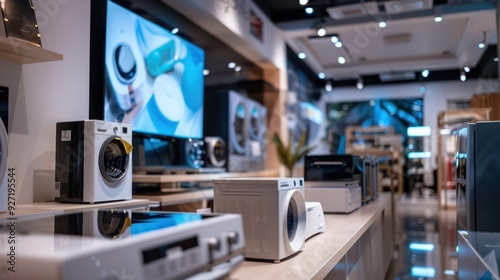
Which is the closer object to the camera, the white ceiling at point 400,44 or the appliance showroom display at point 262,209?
the appliance showroom display at point 262,209

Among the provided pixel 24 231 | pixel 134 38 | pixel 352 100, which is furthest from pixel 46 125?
pixel 352 100

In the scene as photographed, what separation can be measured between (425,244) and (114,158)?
3937mm

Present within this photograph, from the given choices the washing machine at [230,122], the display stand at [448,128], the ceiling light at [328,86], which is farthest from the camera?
the ceiling light at [328,86]

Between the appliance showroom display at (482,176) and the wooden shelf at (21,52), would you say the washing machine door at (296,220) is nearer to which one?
the appliance showroom display at (482,176)

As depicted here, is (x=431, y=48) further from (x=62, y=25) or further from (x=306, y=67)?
(x=62, y=25)

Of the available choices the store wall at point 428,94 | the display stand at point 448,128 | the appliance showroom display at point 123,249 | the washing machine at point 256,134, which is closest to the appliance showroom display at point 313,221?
the appliance showroom display at point 123,249

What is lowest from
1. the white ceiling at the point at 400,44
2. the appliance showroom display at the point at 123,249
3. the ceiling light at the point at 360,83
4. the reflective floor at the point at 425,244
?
the reflective floor at the point at 425,244

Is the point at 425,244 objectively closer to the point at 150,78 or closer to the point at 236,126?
the point at 236,126

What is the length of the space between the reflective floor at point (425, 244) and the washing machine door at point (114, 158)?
2.49 metres

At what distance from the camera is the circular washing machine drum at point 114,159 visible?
231cm

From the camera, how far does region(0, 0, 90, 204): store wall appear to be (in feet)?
7.74

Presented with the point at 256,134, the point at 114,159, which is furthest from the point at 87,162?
the point at 256,134

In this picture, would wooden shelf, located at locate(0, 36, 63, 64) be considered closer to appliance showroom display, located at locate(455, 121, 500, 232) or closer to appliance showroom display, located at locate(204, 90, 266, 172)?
appliance showroom display, located at locate(455, 121, 500, 232)

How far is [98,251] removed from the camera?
70 centimetres
